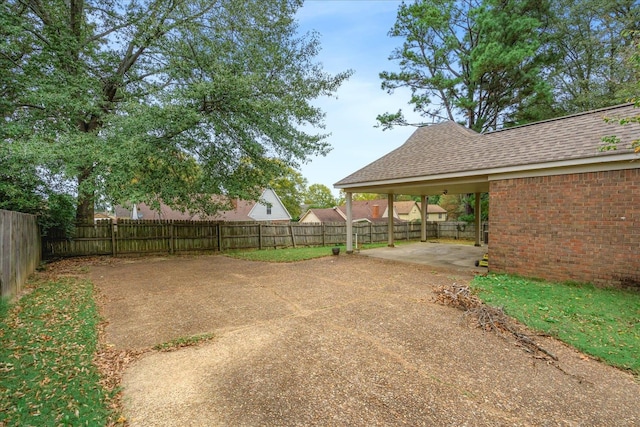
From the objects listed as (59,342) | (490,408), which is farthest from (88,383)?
(490,408)

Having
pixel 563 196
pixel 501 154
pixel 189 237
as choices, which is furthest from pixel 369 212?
pixel 563 196

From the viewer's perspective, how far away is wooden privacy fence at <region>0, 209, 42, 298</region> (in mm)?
5266

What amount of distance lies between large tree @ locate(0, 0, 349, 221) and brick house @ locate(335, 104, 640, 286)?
6.03m

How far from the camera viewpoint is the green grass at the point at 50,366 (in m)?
2.42

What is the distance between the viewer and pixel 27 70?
9.37m

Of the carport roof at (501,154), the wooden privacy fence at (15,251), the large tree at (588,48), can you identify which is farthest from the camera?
the large tree at (588,48)

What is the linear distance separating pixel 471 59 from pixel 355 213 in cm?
2178

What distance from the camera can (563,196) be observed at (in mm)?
6645

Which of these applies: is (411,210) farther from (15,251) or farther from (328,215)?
(15,251)

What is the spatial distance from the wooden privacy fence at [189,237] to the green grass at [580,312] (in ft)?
25.0

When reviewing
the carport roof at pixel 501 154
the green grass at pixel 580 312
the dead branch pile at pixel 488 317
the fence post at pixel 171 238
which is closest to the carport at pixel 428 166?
the carport roof at pixel 501 154

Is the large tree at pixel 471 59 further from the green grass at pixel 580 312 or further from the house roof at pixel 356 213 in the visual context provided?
the house roof at pixel 356 213

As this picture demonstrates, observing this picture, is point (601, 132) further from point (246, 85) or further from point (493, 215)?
point (246, 85)

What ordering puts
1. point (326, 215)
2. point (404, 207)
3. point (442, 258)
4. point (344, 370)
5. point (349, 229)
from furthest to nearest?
point (404, 207) < point (326, 215) < point (349, 229) < point (442, 258) < point (344, 370)
